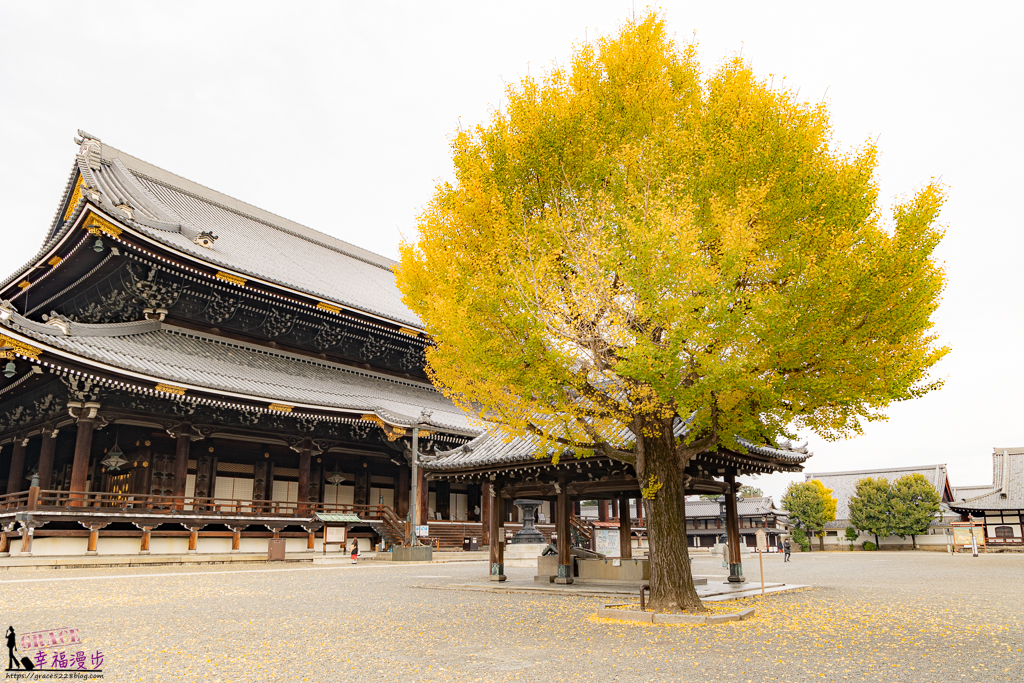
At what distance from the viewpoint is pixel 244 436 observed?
2461 cm

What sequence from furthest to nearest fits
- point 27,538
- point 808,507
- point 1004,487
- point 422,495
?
point 808,507
point 1004,487
point 422,495
point 27,538

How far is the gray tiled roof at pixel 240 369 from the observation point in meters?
19.6

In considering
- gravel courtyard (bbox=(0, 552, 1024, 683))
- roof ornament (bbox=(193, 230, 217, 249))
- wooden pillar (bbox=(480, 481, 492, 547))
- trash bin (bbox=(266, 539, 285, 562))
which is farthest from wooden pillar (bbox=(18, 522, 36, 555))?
wooden pillar (bbox=(480, 481, 492, 547))

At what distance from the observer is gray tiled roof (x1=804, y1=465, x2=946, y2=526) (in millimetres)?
61562

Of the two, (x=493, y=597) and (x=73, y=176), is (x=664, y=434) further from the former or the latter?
(x=73, y=176)

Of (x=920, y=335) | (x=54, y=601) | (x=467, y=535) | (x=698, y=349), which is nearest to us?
(x=698, y=349)

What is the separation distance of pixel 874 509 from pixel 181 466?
50.4 m

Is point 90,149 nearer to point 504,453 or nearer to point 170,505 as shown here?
point 170,505

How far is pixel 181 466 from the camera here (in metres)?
22.2

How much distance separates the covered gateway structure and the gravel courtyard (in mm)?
2703

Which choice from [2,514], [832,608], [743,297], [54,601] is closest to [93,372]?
[2,514]

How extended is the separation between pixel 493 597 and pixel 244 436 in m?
15.0

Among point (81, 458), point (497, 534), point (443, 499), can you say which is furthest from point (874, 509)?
point (81, 458)

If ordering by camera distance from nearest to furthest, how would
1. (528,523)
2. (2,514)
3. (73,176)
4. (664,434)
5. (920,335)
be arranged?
(920,335) < (664,434) < (2,514) < (528,523) < (73,176)
